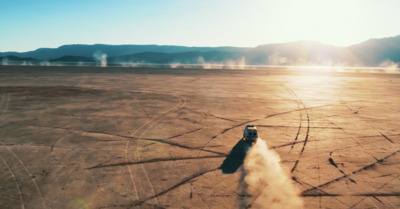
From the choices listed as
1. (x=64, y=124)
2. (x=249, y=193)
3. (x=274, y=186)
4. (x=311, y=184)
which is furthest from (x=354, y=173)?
(x=64, y=124)

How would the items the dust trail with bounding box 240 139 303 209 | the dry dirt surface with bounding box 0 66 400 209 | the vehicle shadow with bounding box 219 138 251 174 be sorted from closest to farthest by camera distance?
the dust trail with bounding box 240 139 303 209, the dry dirt surface with bounding box 0 66 400 209, the vehicle shadow with bounding box 219 138 251 174

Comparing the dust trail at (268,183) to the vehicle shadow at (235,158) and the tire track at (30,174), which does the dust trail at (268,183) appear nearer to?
the vehicle shadow at (235,158)

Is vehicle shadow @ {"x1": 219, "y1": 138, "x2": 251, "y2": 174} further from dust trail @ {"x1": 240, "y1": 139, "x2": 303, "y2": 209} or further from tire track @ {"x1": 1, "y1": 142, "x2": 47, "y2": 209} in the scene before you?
tire track @ {"x1": 1, "y1": 142, "x2": 47, "y2": 209}

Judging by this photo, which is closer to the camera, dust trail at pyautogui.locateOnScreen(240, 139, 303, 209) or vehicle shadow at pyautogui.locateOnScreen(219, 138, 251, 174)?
dust trail at pyautogui.locateOnScreen(240, 139, 303, 209)

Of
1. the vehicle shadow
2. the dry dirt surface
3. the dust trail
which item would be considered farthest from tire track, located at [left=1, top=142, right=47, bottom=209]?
the dust trail

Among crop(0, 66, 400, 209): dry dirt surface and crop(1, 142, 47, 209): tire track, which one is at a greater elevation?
crop(0, 66, 400, 209): dry dirt surface

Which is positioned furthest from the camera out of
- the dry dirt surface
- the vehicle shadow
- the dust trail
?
the vehicle shadow

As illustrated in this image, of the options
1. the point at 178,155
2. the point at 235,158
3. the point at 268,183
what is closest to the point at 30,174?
the point at 178,155

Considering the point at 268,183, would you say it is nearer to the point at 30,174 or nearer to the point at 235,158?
the point at 235,158
